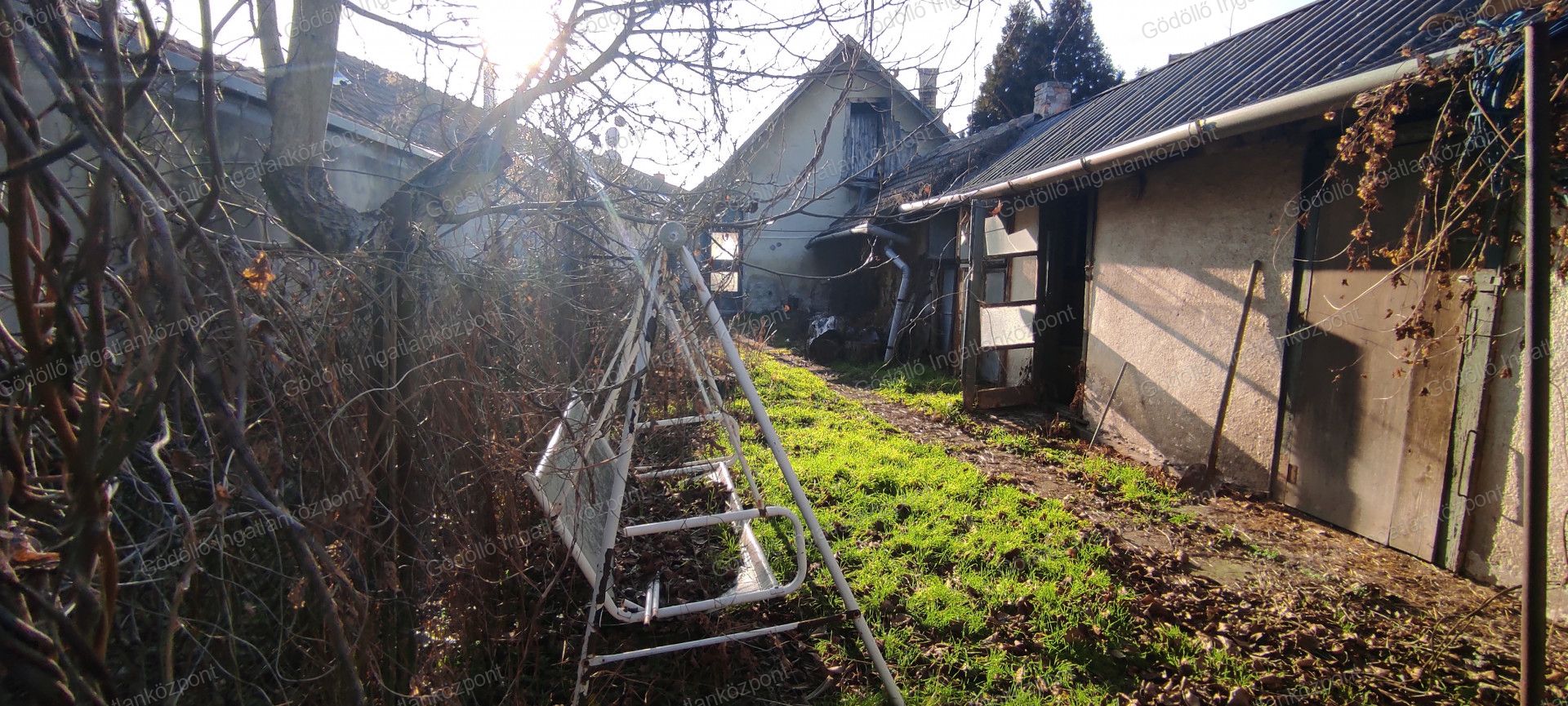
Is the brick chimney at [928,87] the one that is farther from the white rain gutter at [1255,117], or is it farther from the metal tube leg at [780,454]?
the white rain gutter at [1255,117]

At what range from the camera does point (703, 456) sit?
181 inches

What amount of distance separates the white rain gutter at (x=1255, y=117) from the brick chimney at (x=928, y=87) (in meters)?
2.11

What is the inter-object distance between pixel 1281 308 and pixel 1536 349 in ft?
9.17

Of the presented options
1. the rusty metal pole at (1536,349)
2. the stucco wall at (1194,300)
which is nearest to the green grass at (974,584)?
the stucco wall at (1194,300)

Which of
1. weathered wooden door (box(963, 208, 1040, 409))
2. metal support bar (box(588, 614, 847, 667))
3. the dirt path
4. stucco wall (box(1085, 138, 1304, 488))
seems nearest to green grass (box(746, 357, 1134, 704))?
the dirt path

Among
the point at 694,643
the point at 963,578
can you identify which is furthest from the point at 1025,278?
the point at 694,643

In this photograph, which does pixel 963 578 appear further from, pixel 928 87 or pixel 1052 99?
pixel 1052 99

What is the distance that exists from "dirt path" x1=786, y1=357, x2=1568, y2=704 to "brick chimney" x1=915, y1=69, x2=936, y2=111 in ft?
8.23

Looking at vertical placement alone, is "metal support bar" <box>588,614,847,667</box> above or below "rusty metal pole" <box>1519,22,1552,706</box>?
below

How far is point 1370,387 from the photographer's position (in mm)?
3760

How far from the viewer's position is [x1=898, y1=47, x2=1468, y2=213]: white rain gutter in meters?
3.16

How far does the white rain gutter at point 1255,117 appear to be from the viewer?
10.4 ft

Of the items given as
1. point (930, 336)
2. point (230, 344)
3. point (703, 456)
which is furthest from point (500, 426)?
point (930, 336)

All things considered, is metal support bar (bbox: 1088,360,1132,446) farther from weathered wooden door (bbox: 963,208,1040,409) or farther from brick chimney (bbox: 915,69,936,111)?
brick chimney (bbox: 915,69,936,111)
